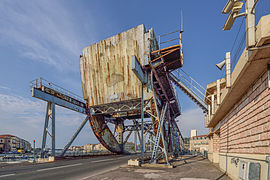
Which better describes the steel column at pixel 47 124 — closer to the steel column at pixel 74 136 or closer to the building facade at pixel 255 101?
the steel column at pixel 74 136

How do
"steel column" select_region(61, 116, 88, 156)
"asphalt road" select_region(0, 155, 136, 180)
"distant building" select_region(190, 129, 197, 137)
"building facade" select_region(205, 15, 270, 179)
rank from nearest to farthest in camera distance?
"building facade" select_region(205, 15, 270, 179) → "asphalt road" select_region(0, 155, 136, 180) → "steel column" select_region(61, 116, 88, 156) → "distant building" select_region(190, 129, 197, 137)

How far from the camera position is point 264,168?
5547mm

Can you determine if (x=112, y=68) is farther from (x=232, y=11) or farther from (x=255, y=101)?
(x=255, y=101)

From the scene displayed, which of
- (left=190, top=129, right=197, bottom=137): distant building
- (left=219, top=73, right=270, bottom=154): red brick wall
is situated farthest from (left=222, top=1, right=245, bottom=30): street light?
(left=190, top=129, right=197, bottom=137): distant building

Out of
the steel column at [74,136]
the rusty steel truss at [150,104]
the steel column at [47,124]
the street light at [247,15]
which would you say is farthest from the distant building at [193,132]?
the street light at [247,15]

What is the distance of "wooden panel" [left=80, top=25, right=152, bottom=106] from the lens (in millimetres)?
20797

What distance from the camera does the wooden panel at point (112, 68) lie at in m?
20.8

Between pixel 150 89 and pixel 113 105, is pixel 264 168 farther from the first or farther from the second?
pixel 113 105

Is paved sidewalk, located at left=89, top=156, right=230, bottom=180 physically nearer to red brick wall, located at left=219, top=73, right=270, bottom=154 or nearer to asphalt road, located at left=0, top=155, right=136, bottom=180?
asphalt road, located at left=0, top=155, right=136, bottom=180

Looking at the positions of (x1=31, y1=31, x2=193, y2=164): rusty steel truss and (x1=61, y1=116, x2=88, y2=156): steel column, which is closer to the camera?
(x1=31, y1=31, x2=193, y2=164): rusty steel truss

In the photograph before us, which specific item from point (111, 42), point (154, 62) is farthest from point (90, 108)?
point (154, 62)

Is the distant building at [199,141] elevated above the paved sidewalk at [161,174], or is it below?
below

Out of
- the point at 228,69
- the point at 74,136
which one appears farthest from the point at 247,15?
the point at 74,136

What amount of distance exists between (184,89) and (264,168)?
18021 millimetres
